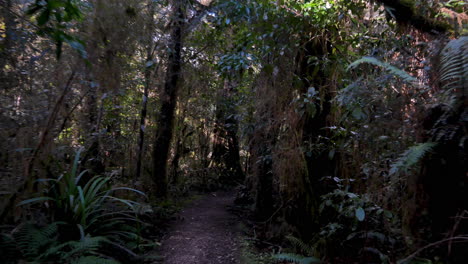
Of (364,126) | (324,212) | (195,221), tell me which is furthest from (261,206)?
(364,126)

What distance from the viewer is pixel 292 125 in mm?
5176

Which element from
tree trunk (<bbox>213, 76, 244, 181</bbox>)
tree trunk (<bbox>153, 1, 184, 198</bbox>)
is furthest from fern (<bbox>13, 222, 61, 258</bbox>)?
tree trunk (<bbox>213, 76, 244, 181</bbox>)

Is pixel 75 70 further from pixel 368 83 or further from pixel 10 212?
pixel 368 83

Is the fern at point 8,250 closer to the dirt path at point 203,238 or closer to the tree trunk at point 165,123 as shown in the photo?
the dirt path at point 203,238

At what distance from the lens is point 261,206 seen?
704 cm

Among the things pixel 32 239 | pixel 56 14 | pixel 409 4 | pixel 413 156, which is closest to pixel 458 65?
pixel 413 156

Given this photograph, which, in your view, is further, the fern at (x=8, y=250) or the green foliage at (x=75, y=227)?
the green foliage at (x=75, y=227)

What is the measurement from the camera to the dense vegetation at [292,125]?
8.13 feet

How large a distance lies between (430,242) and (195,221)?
16.6 feet

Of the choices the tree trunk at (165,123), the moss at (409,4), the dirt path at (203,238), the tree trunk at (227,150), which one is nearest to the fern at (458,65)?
the moss at (409,4)

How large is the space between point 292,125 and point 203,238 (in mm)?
2478

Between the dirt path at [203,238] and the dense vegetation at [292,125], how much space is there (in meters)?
0.41

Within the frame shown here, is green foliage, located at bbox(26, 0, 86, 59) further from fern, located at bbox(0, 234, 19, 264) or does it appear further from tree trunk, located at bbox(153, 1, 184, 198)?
tree trunk, located at bbox(153, 1, 184, 198)

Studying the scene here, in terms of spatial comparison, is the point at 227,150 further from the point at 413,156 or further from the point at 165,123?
the point at 413,156
